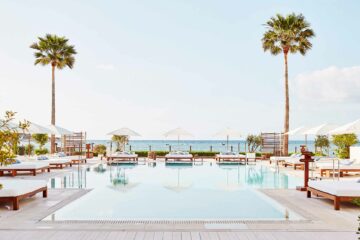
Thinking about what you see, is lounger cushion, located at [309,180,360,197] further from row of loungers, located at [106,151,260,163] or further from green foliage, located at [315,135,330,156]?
green foliage, located at [315,135,330,156]

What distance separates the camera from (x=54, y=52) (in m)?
25.9

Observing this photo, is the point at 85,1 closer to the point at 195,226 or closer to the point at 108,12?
the point at 108,12

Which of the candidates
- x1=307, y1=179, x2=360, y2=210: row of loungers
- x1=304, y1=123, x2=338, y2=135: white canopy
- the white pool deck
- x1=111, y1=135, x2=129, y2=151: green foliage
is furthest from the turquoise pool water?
x1=111, y1=135, x2=129, y2=151: green foliage

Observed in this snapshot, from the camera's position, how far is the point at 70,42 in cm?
2645

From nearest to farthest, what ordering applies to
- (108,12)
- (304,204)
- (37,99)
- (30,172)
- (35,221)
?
1. (35,221)
2. (304,204)
3. (30,172)
4. (108,12)
5. (37,99)

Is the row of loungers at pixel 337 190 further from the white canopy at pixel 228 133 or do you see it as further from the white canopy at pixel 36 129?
the white canopy at pixel 228 133

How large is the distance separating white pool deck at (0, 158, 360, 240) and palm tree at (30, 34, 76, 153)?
61.8ft

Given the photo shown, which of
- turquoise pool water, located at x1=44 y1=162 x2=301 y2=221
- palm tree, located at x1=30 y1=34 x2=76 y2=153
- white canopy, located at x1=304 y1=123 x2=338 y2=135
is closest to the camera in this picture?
turquoise pool water, located at x1=44 y1=162 x2=301 y2=221

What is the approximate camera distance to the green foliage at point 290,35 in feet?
79.4

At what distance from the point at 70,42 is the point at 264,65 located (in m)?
14.9

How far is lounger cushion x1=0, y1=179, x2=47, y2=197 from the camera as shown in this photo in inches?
329

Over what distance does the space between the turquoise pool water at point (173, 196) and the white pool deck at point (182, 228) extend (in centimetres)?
52

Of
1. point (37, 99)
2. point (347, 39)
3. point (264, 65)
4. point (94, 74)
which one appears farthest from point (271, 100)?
point (37, 99)

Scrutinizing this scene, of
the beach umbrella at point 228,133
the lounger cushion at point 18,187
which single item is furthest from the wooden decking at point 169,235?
the beach umbrella at point 228,133
